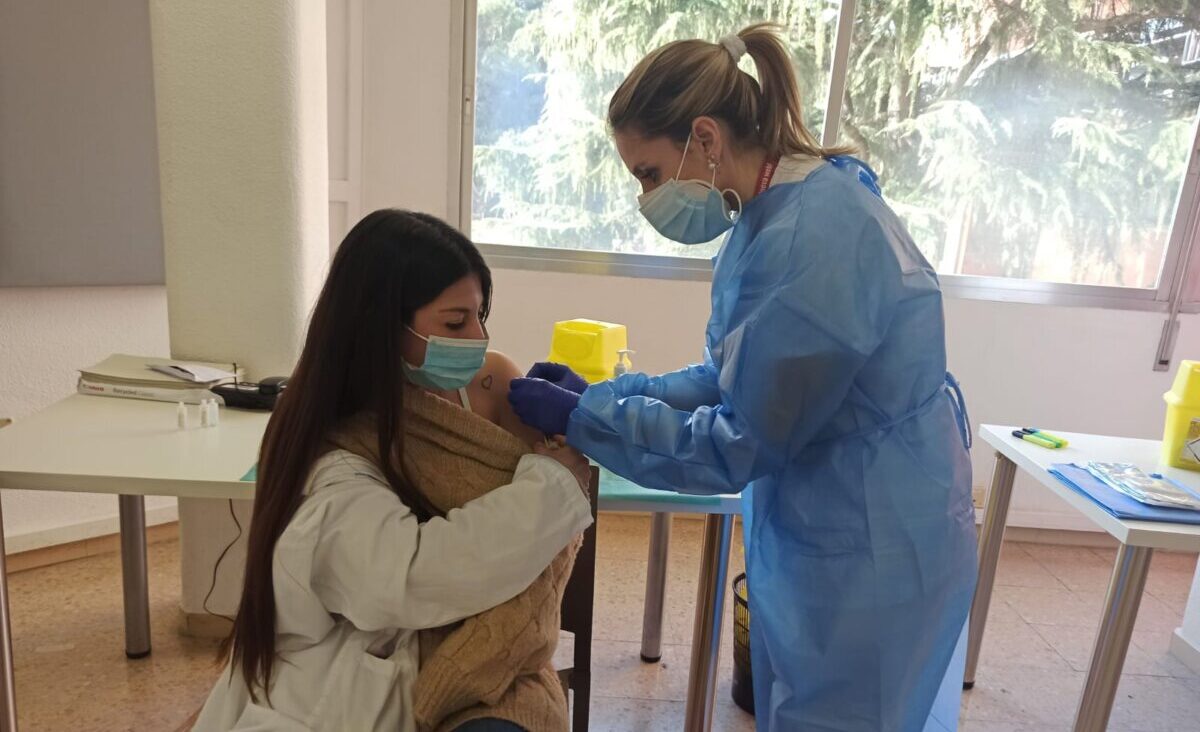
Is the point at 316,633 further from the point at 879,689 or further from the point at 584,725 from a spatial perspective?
the point at 879,689

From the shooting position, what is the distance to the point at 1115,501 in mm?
1491

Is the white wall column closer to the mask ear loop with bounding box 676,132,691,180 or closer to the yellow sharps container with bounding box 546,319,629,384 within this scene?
the yellow sharps container with bounding box 546,319,629,384

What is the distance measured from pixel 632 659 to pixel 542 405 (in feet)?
4.43

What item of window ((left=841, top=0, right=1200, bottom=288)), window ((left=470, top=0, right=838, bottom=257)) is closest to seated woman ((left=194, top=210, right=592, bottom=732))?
window ((left=470, top=0, right=838, bottom=257))

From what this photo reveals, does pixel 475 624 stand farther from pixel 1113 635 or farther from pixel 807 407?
pixel 1113 635

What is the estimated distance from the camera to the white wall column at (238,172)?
178cm

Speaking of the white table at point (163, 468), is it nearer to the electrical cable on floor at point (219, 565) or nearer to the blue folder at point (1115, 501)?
the electrical cable on floor at point (219, 565)

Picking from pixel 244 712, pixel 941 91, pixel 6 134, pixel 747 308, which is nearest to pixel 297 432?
pixel 244 712

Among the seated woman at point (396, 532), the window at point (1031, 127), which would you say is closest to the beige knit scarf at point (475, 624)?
the seated woman at point (396, 532)

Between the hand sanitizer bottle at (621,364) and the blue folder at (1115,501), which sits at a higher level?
the hand sanitizer bottle at (621,364)

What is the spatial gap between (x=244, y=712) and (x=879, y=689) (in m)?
0.84

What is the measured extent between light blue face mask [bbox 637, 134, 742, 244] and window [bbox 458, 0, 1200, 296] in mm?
1848

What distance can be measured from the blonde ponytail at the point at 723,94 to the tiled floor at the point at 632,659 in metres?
1.48

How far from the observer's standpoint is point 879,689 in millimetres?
1092
